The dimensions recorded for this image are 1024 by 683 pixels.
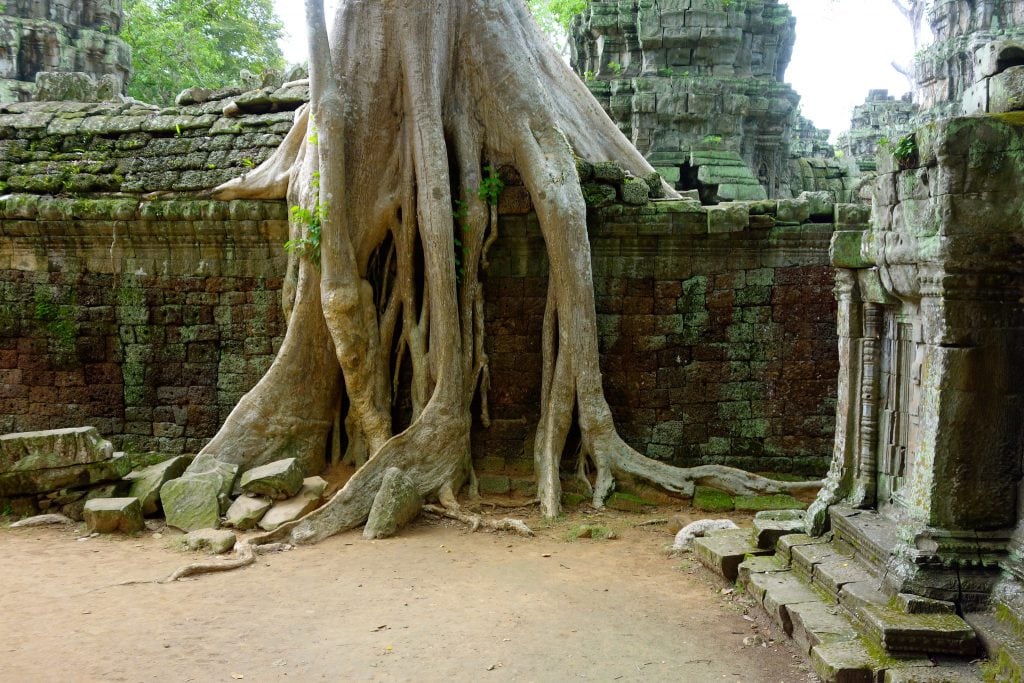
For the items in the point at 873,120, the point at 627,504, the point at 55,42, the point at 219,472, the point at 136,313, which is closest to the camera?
the point at 219,472

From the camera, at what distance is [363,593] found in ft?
15.6

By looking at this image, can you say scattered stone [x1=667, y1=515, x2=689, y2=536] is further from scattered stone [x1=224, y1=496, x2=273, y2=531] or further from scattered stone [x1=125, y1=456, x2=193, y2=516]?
scattered stone [x1=125, y1=456, x2=193, y2=516]

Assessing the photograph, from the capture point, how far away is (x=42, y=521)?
236 inches

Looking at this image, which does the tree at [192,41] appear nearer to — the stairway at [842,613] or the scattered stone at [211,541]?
the scattered stone at [211,541]

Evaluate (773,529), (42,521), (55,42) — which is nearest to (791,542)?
(773,529)

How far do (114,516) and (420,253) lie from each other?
2.82m

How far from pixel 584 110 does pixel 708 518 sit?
12.5ft

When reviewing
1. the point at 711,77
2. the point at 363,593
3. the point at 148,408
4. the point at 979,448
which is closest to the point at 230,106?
the point at 148,408

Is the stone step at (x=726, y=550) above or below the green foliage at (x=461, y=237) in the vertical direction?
below

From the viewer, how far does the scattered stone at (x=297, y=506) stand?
578 cm

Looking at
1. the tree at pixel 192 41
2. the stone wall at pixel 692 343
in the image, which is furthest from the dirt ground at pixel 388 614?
the tree at pixel 192 41

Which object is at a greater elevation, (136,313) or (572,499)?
(136,313)

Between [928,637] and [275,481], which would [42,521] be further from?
[928,637]

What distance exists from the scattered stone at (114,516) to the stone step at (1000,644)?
15.9 ft
